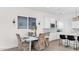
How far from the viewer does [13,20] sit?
18.0 ft

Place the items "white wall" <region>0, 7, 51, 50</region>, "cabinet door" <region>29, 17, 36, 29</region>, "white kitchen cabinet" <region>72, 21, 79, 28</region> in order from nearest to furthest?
"white wall" <region>0, 7, 51, 50</region>, "cabinet door" <region>29, 17, 36, 29</region>, "white kitchen cabinet" <region>72, 21, 79, 28</region>

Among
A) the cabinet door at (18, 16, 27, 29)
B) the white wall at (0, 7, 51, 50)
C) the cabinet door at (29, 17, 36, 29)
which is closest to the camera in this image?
the white wall at (0, 7, 51, 50)

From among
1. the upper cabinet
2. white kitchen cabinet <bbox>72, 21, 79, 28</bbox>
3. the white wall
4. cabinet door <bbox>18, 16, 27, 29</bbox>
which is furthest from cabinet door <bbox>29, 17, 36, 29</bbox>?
white kitchen cabinet <bbox>72, 21, 79, 28</bbox>

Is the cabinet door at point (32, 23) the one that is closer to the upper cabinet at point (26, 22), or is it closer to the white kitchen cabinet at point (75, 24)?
the upper cabinet at point (26, 22)

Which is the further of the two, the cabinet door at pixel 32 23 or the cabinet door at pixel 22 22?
the cabinet door at pixel 32 23

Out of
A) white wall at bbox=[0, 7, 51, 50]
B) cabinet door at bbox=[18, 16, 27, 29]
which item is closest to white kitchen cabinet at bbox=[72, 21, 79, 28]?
cabinet door at bbox=[18, 16, 27, 29]

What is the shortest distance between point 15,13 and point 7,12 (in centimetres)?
50

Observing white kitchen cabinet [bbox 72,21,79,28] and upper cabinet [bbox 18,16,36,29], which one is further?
white kitchen cabinet [bbox 72,21,79,28]

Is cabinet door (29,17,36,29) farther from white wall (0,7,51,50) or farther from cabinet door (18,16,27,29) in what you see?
white wall (0,7,51,50)

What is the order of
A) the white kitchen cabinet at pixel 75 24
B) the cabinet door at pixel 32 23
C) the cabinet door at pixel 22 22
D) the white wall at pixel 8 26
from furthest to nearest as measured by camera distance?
the white kitchen cabinet at pixel 75 24 → the cabinet door at pixel 32 23 → the cabinet door at pixel 22 22 → the white wall at pixel 8 26

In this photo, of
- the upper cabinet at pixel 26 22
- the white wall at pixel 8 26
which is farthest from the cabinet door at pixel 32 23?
the white wall at pixel 8 26
